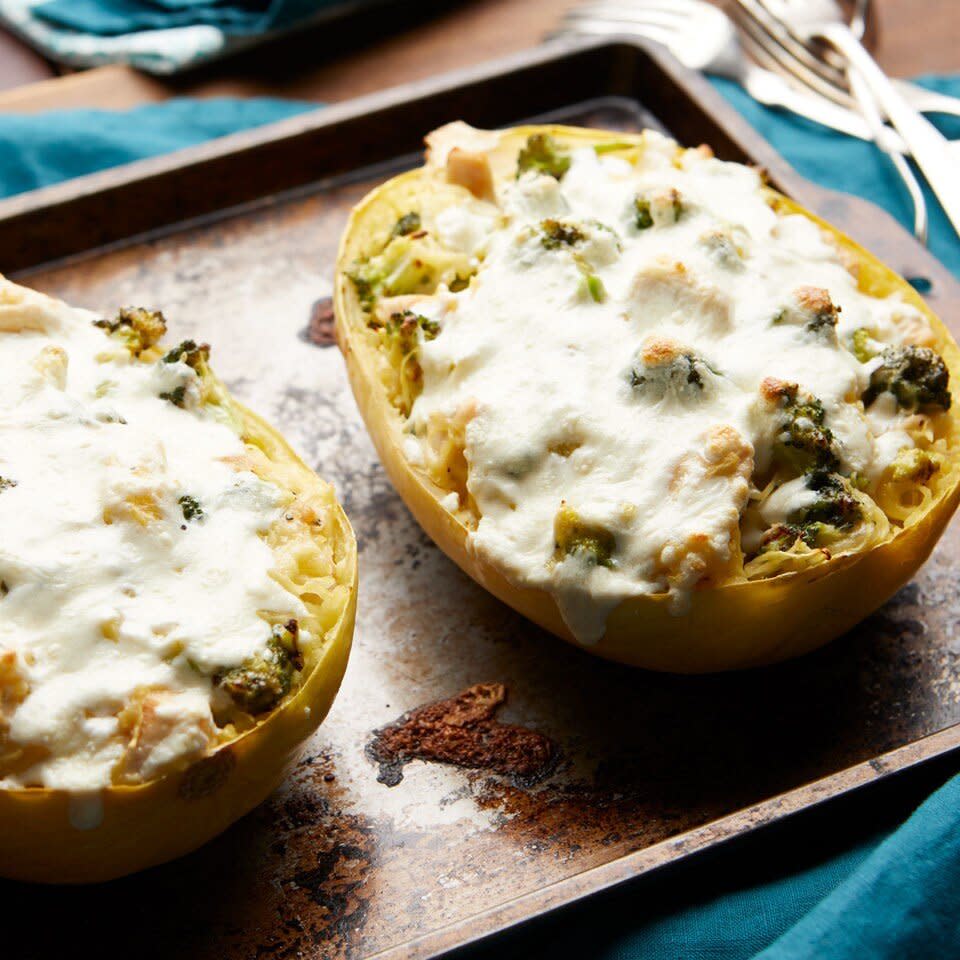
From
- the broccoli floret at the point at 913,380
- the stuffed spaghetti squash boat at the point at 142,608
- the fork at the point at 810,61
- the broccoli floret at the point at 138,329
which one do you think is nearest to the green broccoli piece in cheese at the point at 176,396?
the stuffed spaghetti squash boat at the point at 142,608

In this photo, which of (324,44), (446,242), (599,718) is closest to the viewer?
(599,718)

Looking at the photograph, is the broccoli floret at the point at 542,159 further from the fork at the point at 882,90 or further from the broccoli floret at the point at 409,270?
the fork at the point at 882,90

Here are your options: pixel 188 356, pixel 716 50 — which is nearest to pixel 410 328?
pixel 188 356

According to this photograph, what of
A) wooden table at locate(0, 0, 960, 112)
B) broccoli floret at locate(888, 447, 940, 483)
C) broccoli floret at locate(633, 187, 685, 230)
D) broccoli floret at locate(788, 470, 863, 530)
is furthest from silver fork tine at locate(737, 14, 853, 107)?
broccoli floret at locate(788, 470, 863, 530)

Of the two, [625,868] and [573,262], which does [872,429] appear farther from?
[625,868]

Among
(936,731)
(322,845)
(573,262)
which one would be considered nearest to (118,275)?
(573,262)
